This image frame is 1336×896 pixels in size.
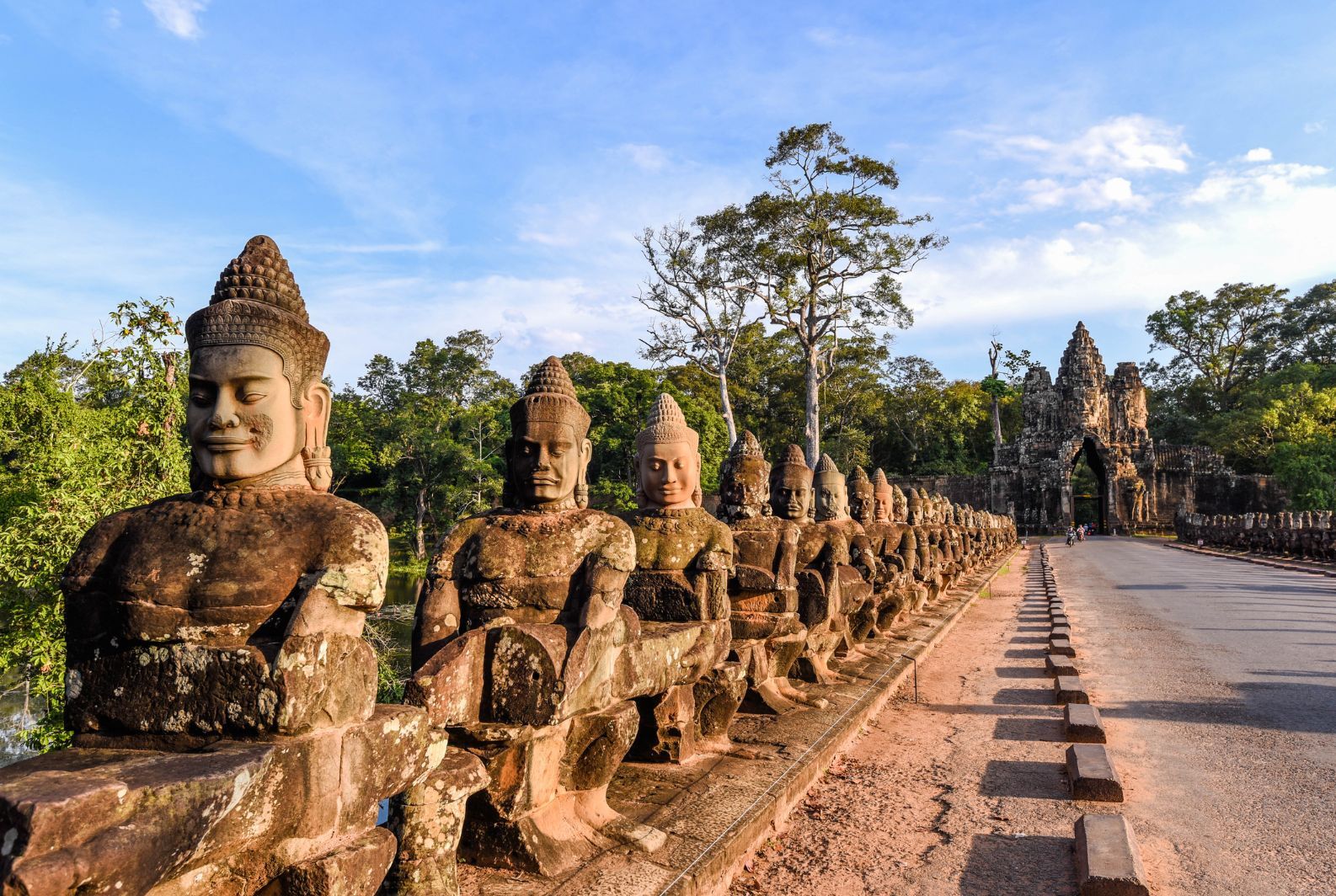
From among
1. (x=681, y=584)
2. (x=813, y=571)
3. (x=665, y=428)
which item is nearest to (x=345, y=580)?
(x=681, y=584)

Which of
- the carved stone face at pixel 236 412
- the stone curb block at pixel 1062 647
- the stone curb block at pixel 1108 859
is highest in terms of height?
the carved stone face at pixel 236 412

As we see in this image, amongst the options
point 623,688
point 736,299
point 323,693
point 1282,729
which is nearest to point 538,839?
point 623,688

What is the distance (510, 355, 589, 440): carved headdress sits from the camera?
3.87m

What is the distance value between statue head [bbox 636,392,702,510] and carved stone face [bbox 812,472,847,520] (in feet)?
13.6

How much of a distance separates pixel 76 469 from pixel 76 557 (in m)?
6.41

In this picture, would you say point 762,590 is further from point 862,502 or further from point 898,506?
point 898,506

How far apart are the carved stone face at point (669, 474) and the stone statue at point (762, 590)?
2.63ft

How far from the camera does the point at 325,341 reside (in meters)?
2.88

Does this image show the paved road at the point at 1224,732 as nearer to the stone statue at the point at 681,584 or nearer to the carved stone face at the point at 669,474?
the stone statue at the point at 681,584

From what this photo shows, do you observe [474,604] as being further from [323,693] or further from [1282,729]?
[1282,729]

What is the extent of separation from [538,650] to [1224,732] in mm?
5985

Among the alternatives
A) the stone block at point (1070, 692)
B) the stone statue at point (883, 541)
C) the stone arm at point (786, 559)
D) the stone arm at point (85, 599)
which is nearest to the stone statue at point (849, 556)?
the stone statue at point (883, 541)

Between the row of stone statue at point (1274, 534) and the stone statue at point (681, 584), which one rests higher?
the stone statue at point (681, 584)

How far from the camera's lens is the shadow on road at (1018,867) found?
3855mm
